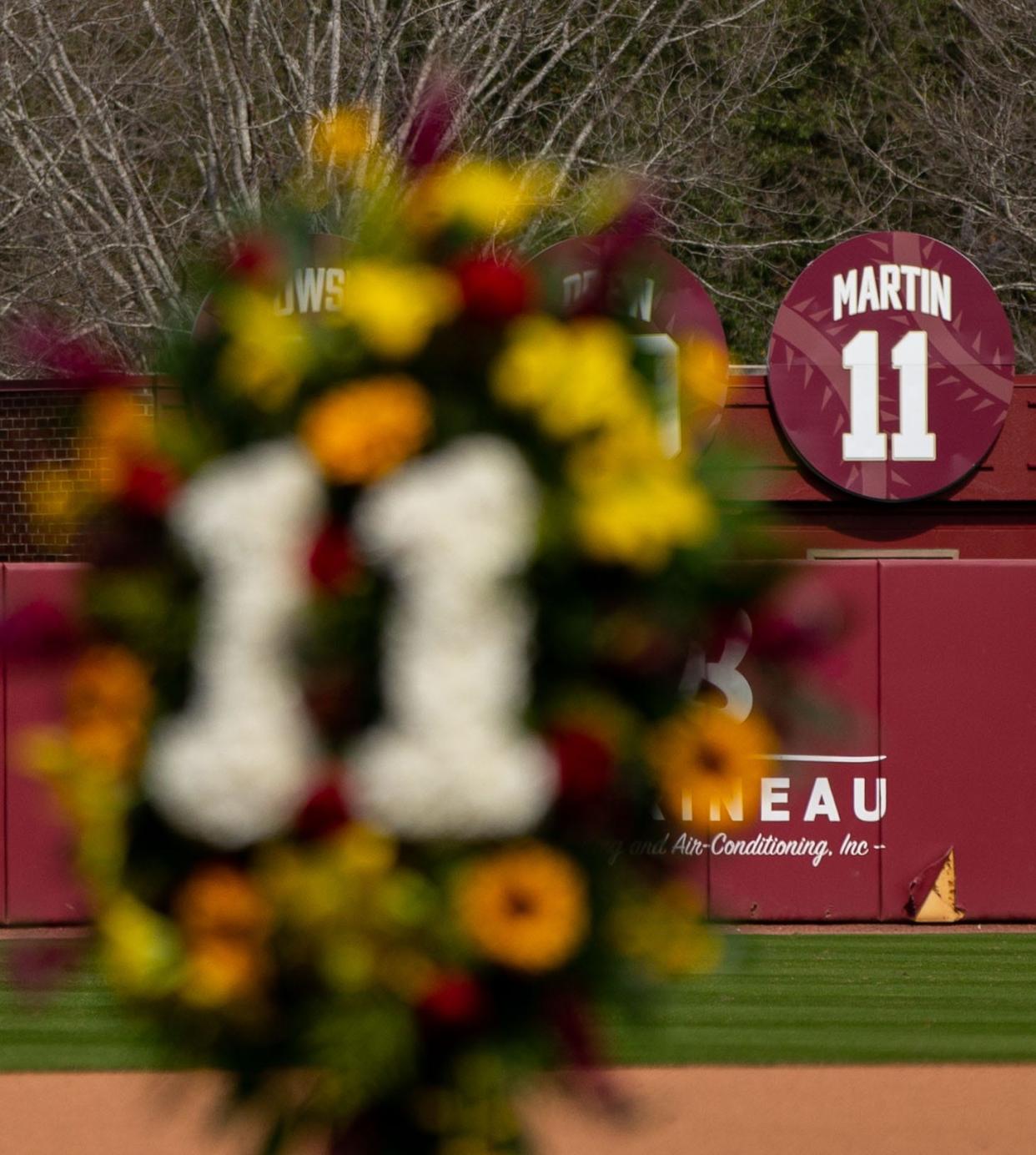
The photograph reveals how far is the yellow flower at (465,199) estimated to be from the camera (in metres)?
3.98

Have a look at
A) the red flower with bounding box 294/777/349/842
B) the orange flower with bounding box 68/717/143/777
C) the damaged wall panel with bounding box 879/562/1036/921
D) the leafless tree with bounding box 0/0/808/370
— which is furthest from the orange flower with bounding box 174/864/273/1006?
the leafless tree with bounding box 0/0/808/370

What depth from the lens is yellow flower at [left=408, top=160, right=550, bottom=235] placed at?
3.98 metres

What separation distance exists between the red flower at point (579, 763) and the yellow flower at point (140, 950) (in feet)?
2.39

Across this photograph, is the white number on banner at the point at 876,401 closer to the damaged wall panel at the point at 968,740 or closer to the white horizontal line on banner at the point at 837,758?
the damaged wall panel at the point at 968,740

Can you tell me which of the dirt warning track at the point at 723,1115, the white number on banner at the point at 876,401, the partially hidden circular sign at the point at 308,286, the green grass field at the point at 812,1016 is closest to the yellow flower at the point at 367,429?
the partially hidden circular sign at the point at 308,286

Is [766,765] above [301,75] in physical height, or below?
below

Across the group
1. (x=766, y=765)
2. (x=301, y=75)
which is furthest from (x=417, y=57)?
(x=766, y=765)

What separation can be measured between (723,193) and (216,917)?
760 inches

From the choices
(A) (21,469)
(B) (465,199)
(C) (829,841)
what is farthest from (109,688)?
(A) (21,469)

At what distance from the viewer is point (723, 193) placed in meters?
22.2

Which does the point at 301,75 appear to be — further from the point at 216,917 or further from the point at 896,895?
the point at 216,917

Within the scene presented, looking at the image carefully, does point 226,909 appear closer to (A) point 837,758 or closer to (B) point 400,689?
(B) point 400,689

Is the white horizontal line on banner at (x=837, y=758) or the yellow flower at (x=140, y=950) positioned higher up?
the yellow flower at (x=140, y=950)

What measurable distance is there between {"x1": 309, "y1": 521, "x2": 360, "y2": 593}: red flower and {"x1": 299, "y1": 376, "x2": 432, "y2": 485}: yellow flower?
0.40 ft
